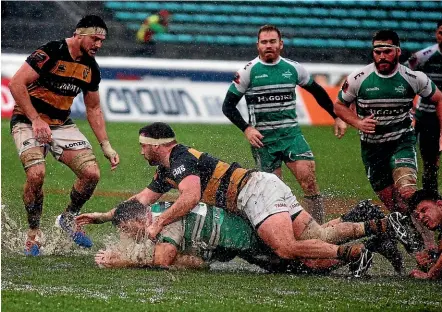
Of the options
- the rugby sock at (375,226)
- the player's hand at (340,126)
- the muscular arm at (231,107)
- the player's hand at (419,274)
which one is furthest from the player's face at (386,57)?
the player's hand at (419,274)

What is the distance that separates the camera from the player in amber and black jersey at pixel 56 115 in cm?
619

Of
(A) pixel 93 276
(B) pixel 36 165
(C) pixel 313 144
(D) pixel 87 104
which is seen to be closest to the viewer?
(A) pixel 93 276

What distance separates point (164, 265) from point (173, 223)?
0.80ft

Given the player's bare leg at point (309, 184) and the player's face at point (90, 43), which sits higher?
the player's face at point (90, 43)

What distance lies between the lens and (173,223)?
5543 mm

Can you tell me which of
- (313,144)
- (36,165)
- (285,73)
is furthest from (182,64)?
(36,165)

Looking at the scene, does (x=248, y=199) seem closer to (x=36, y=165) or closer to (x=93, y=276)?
(x=93, y=276)

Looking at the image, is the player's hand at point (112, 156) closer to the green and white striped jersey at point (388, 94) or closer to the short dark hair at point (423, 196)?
the green and white striped jersey at point (388, 94)

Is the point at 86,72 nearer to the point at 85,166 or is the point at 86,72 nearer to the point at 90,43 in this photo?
the point at 90,43

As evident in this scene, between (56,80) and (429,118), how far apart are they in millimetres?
3178

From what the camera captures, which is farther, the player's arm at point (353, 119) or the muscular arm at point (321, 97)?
the muscular arm at point (321, 97)

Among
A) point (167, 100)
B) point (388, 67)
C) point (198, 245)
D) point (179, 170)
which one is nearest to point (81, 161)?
point (179, 170)

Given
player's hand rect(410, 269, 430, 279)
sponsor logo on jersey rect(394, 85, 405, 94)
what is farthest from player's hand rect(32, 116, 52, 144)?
player's hand rect(410, 269, 430, 279)

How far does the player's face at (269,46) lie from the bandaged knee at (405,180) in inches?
49.3
